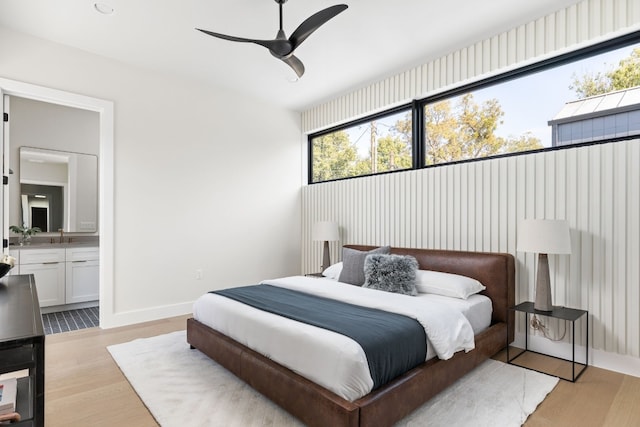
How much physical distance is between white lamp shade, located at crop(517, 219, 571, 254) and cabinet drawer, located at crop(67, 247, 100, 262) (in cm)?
522

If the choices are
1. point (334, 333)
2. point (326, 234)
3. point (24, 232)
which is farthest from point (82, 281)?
point (334, 333)

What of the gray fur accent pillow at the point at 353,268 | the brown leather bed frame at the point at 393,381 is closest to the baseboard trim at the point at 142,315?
the brown leather bed frame at the point at 393,381

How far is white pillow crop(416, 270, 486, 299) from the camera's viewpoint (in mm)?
2930

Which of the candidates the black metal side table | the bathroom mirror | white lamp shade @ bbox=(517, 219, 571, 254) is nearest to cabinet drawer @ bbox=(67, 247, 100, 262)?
the bathroom mirror

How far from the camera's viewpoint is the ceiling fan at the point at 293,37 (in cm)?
221

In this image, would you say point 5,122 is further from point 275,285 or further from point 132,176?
point 275,285

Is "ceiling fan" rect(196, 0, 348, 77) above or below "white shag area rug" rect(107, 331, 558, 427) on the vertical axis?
above

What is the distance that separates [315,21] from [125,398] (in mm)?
2773

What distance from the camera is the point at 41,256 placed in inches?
173

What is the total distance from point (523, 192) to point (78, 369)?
157 inches

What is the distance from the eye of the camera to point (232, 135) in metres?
4.80

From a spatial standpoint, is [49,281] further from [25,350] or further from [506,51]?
[506,51]

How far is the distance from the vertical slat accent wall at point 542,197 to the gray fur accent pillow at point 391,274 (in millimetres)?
713

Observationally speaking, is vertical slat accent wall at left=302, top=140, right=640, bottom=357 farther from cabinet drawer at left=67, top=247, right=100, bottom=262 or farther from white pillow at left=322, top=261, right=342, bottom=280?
cabinet drawer at left=67, top=247, right=100, bottom=262
